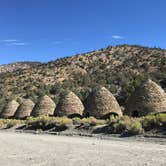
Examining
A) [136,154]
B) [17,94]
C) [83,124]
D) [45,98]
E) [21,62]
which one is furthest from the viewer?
[21,62]

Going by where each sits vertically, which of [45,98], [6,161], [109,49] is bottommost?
[6,161]

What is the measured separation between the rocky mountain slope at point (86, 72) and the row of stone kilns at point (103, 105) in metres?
28.5

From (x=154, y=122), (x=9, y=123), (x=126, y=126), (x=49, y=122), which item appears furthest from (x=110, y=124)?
(x=9, y=123)

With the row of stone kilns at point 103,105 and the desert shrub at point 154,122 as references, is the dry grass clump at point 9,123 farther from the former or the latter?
the desert shrub at point 154,122

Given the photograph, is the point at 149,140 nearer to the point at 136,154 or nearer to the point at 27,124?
the point at 136,154

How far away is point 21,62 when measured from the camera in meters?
181

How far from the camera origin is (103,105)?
34.6 metres

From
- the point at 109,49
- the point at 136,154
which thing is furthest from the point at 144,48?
the point at 136,154

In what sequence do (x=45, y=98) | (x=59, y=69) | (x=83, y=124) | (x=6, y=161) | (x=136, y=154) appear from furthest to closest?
(x=59, y=69)
(x=45, y=98)
(x=83, y=124)
(x=136, y=154)
(x=6, y=161)

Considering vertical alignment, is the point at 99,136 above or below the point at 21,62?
below

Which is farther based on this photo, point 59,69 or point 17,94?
point 59,69

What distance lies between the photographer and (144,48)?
99.9 metres

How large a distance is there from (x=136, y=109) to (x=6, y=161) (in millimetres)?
18816

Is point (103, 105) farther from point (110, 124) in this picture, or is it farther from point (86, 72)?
point (86, 72)
